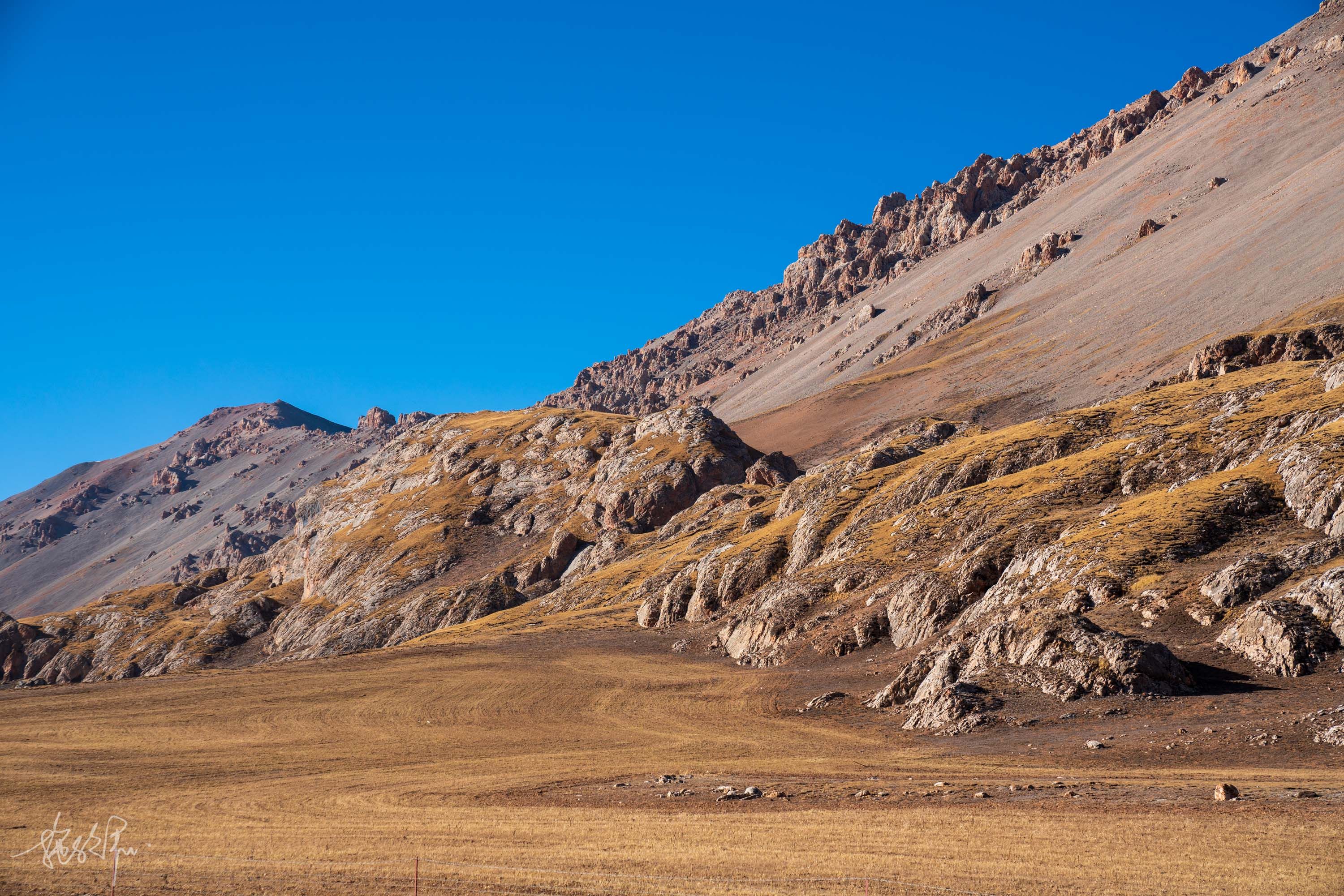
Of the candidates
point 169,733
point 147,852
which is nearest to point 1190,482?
point 147,852

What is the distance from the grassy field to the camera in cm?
2611

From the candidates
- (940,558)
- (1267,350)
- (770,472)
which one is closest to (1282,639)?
(940,558)

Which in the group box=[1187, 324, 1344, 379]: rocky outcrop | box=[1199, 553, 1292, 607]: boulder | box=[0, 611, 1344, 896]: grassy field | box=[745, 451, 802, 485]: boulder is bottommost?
box=[0, 611, 1344, 896]: grassy field

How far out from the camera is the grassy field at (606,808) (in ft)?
85.7

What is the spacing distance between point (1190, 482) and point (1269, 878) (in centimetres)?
5340

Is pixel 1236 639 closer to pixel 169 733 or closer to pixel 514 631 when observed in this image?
pixel 169 733

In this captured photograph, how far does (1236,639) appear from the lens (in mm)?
49719
